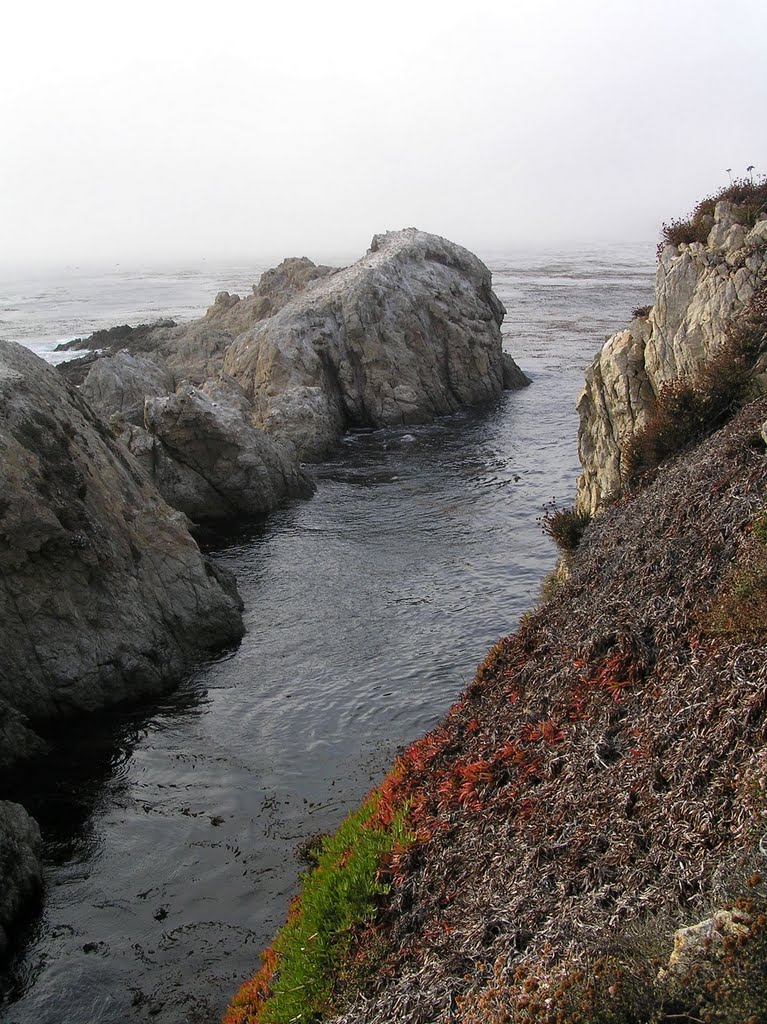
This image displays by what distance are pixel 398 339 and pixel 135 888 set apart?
35589 mm

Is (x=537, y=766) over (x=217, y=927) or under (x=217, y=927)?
over

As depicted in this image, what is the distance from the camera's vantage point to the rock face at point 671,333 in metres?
16.8

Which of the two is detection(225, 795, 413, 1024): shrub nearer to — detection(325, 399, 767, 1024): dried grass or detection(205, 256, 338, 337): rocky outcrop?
detection(325, 399, 767, 1024): dried grass

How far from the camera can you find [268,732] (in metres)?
16.7

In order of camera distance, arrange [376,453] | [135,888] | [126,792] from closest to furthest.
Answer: [135,888] < [126,792] < [376,453]

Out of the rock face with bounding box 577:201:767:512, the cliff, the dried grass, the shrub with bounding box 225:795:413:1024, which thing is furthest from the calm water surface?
the rock face with bounding box 577:201:767:512

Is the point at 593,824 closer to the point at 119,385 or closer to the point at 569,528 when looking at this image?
the point at 569,528

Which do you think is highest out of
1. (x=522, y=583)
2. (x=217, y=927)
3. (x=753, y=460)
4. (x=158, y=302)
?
(x=158, y=302)

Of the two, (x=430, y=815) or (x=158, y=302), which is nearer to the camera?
(x=430, y=815)

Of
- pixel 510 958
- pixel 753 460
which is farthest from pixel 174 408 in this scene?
pixel 510 958

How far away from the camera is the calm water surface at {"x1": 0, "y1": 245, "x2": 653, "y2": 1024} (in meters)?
11.4

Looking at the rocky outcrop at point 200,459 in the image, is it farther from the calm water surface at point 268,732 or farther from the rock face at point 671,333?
the rock face at point 671,333

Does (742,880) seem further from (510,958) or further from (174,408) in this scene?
(174,408)

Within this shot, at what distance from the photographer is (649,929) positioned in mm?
6516
